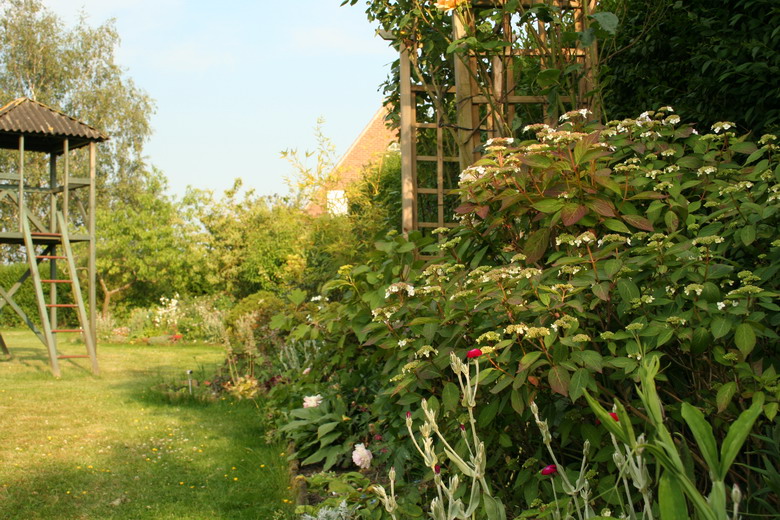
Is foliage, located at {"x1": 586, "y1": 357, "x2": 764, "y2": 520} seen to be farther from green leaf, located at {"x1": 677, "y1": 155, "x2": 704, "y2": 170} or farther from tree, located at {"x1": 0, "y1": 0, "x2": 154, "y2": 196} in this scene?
tree, located at {"x1": 0, "y1": 0, "x2": 154, "y2": 196}

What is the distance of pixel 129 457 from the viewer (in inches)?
192

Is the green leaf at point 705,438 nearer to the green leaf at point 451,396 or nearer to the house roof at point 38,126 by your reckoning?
the green leaf at point 451,396

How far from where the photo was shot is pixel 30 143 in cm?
1026

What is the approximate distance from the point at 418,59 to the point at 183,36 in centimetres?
424

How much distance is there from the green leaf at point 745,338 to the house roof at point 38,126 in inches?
360

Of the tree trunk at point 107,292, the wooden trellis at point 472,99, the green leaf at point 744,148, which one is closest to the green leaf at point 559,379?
the green leaf at point 744,148

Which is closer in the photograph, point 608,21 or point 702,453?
point 702,453

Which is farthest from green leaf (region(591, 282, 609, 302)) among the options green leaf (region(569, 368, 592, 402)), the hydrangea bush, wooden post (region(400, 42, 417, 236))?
wooden post (region(400, 42, 417, 236))

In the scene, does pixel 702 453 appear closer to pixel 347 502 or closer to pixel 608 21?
pixel 347 502

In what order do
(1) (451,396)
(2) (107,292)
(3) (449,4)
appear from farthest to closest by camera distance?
(2) (107,292) → (3) (449,4) → (1) (451,396)

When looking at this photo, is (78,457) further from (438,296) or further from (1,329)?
(1,329)

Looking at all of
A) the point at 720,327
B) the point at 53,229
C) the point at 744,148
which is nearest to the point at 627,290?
the point at 720,327

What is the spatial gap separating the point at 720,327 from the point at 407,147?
10.4ft

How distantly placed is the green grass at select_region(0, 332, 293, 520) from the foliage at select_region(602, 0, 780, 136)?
9.74 feet
